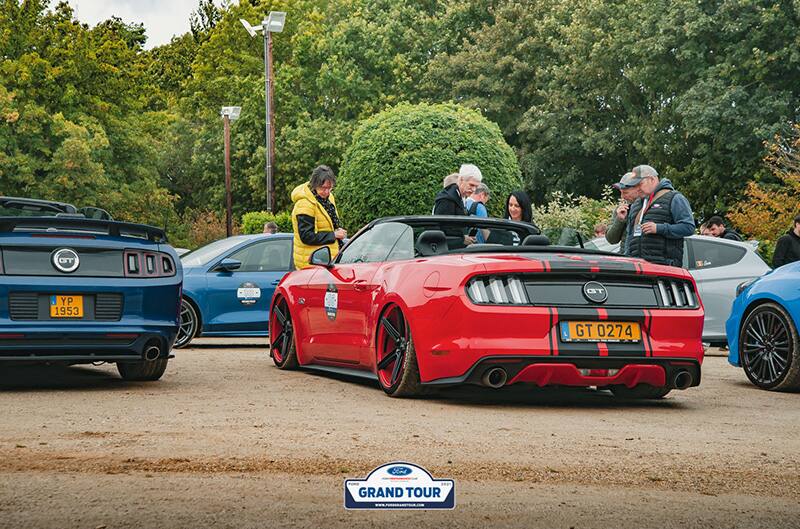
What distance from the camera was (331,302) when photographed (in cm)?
1045

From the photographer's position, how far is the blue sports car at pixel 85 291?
9.26 metres

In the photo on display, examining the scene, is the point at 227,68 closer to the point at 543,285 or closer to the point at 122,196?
the point at 122,196

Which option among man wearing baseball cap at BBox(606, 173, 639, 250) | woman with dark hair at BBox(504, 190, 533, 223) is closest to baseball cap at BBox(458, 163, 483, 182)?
woman with dark hair at BBox(504, 190, 533, 223)

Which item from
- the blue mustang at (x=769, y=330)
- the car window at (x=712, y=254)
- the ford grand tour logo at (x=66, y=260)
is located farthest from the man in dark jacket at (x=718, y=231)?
the ford grand tour logo at (x=66, y=260)

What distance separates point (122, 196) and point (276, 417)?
174 ft

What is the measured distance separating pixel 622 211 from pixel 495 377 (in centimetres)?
392

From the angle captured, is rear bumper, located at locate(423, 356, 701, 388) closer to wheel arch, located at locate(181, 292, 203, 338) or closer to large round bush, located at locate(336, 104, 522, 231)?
wheel arch, located at locate(181, 292, 203, 338)

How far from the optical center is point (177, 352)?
14.5 metres

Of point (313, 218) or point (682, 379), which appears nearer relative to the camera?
point (682, 379)

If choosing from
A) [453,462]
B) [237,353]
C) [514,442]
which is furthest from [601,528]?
[237,353]

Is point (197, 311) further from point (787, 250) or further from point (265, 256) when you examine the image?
point (787, 250)

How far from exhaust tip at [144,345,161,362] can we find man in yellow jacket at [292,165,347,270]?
291 centimetres

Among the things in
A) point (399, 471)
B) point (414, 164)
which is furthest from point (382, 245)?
point (414, 164)

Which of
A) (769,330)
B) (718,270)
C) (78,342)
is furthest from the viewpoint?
(718,270)
